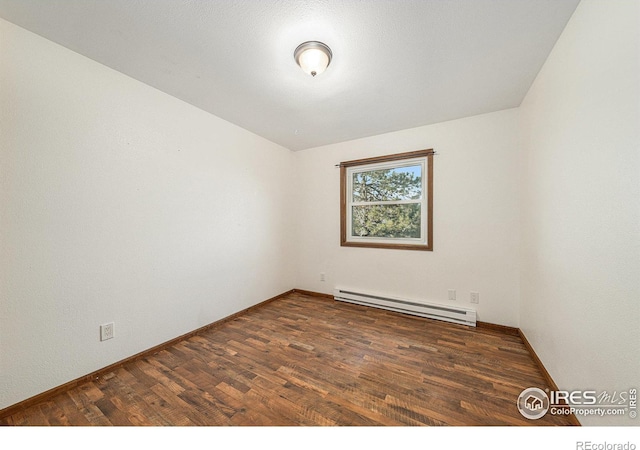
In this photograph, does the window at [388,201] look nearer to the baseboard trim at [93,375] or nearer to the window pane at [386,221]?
the window pane at [386,221]

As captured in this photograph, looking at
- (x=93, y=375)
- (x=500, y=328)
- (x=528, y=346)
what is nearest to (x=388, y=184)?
(x=500, y=328)

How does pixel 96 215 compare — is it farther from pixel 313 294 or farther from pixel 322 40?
pixel 313 294

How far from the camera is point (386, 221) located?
3248 millimetres

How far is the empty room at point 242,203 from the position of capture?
1251 millimetres

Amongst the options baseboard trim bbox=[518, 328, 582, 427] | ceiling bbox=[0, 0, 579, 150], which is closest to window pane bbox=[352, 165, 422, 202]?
ceiling bbox=[0, 0, 579, 150]

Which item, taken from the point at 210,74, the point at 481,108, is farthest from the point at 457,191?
the point at 210,74

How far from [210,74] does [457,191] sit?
9.39ft

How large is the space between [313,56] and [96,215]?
2040 mm

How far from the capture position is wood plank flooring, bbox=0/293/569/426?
1358 millimetres

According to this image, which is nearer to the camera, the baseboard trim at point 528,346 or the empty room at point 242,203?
the empty room at point 242,203

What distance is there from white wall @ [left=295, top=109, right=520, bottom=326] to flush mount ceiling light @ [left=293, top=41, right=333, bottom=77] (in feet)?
5.81

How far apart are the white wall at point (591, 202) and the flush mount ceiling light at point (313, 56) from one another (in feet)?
4.75

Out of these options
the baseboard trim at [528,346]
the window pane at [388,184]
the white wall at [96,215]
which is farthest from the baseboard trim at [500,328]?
the white wall at [96,215]

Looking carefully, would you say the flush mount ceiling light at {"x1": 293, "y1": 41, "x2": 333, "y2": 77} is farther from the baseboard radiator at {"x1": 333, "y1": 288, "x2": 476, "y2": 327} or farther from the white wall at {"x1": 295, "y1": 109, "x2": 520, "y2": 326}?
the baseboard radiator at {"x1": 333, "y1": 288, "x2": 476, "y2": 327}
